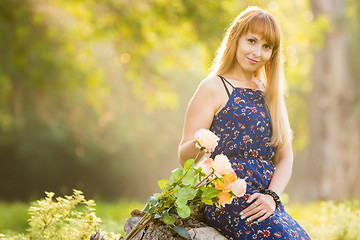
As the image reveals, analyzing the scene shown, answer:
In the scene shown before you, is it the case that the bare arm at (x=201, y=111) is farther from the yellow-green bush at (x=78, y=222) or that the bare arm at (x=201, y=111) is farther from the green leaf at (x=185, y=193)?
the yellow-green bush at (x=78, y=222)

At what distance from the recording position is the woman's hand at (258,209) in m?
2.43

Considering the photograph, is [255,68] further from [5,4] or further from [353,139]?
[353,139]

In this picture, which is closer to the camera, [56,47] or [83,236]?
[83,236]

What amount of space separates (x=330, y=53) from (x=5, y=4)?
8338mm

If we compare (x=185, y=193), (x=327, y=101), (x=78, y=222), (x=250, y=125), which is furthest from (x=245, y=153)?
(x=327, y=101)

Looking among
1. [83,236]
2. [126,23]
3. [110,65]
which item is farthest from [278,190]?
[110,65]

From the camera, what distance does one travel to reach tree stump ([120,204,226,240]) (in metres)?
2.40

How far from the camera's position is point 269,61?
9.77 ft

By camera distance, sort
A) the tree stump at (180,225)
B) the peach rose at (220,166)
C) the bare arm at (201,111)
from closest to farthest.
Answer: the peach rose at (220,166)
the tree stump at (180,225)
the bare arm at (201,111)

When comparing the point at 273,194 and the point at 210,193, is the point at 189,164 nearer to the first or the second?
the point at 210,193

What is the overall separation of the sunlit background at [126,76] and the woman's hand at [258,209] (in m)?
1.97

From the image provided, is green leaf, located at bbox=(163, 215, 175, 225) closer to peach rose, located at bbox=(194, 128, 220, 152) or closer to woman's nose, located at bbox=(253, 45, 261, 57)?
peach rose, located at bbox=(194, 128, 220, 152)

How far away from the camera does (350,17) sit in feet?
43.8

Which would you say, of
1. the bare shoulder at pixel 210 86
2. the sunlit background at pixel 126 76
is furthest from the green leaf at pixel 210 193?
the sunlit background at pixel 126 76
